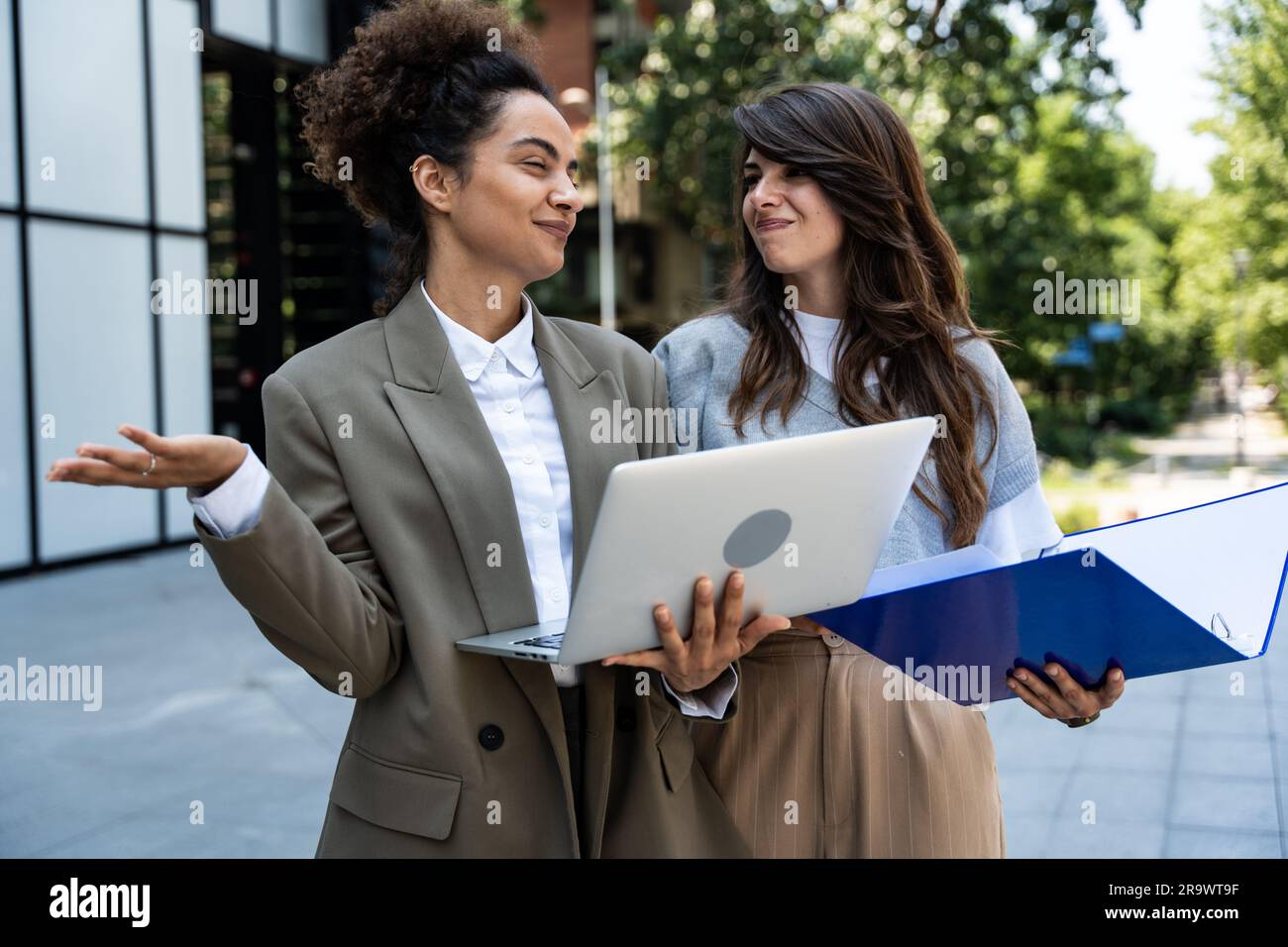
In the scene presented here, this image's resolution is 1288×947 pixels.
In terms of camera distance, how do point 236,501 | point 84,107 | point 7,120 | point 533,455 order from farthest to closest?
1. point 84,107
2. point 7,120
3. point 533,455
4. point 236,501

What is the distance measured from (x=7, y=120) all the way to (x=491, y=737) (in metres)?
10.3

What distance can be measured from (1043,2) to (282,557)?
7544mm

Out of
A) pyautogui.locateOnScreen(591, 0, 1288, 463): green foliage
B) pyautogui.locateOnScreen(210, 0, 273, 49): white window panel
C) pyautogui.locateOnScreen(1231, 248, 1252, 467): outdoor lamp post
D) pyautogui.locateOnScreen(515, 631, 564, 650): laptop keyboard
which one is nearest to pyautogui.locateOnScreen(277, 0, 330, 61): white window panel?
pyautogui.locateOnScreen(210, 0, 273, 49): white window panel

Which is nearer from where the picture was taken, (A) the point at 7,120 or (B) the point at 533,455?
(B) the point at 533,455

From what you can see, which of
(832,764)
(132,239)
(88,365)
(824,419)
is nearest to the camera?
(832,764)

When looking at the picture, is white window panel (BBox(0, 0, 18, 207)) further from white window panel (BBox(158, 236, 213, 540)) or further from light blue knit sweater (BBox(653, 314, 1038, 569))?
light blue knit sweater (BBox(653, 314, 1038, 569))

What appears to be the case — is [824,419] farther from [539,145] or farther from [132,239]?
[132,239]

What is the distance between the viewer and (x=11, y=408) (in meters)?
10.4

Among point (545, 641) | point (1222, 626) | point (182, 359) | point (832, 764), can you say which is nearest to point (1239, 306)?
point (182, 359)

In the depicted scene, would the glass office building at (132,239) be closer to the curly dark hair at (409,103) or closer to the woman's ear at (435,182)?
the curly dark hair at (409,103)

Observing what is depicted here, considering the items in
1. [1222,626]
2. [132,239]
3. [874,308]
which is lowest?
[1222,626]

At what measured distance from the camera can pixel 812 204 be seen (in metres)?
2.37

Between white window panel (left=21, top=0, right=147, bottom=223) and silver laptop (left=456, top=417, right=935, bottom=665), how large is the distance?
34.2 ft

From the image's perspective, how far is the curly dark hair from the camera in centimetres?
199
